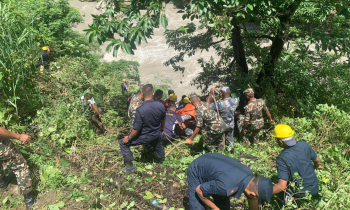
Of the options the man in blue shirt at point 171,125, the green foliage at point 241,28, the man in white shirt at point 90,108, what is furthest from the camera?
the man in white shirt at point 90,108

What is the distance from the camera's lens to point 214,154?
298 cm

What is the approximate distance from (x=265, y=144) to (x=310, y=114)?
1.64m

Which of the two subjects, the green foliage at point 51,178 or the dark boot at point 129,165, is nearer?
the green foliage at point 51,178

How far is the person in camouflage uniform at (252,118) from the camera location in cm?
518

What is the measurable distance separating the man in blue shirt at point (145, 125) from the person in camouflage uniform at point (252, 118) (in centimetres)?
192

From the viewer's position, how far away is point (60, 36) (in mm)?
9180

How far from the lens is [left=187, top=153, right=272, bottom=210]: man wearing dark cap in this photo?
2.55 meters

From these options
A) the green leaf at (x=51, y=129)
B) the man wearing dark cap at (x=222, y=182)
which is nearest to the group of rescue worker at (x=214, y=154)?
the man wearing dark cap at (x=222, y=182)

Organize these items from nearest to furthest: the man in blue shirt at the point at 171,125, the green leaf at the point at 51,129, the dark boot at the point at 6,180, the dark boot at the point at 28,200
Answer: the dark boot at the point at 28,200
the dark boot at the point at 6,180
the green leaf at the point at 51,129
the man in blue shirt at the point at 171,125

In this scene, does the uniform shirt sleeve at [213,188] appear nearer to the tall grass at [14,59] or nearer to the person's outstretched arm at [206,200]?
the person's outstretched arm at [206,200]

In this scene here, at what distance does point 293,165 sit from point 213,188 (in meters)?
1.06

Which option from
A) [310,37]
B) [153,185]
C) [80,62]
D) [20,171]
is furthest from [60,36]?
[310,37]

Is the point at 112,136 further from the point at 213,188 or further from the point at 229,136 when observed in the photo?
the point at 213,188

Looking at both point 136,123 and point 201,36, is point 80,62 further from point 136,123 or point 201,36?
point 136,123
